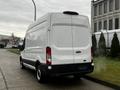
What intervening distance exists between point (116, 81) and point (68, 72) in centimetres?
199

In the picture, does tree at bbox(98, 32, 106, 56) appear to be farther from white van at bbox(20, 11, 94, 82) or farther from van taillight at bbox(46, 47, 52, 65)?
van taillight at bbox(46, 47, 52, 65)

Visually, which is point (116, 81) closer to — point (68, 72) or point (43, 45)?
point (68, 72)

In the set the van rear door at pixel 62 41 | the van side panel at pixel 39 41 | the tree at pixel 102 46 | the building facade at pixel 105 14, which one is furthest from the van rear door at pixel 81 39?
the building facade at pixel 105 14

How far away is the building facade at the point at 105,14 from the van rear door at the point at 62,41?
29.7 m

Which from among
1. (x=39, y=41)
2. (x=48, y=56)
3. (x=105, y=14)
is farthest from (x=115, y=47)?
(x=105, y=14)

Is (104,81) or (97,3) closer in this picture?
(104,81)

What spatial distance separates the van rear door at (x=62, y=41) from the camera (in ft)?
24.4

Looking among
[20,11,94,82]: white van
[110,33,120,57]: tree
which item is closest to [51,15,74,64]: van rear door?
[20,11,94,82]: white van

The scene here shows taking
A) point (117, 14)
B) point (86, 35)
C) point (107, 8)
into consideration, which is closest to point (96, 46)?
point (86, 35)

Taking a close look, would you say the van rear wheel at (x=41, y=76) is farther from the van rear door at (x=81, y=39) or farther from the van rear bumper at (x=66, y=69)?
the van rear door at (x=81, y=39)

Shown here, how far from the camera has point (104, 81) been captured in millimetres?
7848

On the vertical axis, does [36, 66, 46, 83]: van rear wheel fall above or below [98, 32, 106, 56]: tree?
below

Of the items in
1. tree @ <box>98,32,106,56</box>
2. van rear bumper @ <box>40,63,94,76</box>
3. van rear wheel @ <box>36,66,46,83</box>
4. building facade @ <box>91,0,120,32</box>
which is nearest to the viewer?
van rear bumper @ <box>40,63,94,76</box>

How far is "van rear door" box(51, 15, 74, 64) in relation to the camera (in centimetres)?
745
